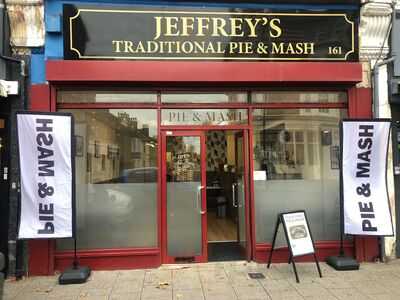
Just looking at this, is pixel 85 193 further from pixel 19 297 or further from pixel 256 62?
pixel 256 62

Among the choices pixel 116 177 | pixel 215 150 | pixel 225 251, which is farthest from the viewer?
pixel 215 150

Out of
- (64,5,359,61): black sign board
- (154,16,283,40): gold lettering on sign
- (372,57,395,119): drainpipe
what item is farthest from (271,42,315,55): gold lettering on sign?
(372,57,395,119): drainpipe

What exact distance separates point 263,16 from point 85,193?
13.7 feet

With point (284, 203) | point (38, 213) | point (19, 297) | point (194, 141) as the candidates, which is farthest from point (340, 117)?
point (19, 297)

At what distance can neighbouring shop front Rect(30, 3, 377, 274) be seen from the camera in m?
6.73

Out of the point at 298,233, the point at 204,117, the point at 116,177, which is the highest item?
the point at 204,117

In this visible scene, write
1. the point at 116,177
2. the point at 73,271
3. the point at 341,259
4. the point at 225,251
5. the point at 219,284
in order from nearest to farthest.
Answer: the point at 219,284, the point at 73,271, the point at 341,259, the point at 116,177, the point at 225,251

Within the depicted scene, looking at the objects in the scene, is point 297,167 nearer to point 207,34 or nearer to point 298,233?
point 298,233

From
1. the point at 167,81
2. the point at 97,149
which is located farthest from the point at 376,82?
the point at 97,149

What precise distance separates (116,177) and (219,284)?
239 centimetres

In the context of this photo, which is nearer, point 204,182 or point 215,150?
point 204,182

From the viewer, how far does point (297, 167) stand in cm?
735

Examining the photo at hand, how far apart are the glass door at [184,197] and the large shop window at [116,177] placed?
0.22 m

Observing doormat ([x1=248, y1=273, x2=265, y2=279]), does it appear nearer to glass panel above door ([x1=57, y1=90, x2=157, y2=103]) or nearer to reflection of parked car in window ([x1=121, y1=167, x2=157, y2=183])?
reflection of parked car in window ([x1=121, y1=167, x2=157, y2=183])
